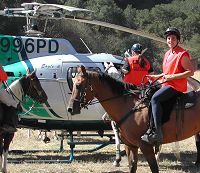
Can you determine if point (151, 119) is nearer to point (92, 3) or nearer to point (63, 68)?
point (63, 68)

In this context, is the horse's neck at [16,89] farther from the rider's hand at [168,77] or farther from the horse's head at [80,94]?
the rider's hand at [168,77]

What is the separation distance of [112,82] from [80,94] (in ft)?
1.94

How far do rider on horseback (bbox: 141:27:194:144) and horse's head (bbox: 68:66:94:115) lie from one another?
872 millimetres

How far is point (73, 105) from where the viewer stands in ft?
19.3

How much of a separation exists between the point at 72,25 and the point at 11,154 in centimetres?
2155

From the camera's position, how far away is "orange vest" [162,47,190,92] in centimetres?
608

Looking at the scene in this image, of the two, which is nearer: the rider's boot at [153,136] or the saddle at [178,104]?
the rider's boot at [153,136]

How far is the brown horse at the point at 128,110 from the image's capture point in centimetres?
604

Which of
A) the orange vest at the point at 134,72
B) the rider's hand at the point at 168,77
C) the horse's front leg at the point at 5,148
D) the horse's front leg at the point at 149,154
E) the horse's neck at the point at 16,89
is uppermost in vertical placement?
the rider's hand at the point at 168,77

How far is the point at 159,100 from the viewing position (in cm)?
609

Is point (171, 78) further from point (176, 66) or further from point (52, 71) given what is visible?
point (52, 71)

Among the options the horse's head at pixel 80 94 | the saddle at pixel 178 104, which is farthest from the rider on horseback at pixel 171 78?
the horse's head at pixel 80 94

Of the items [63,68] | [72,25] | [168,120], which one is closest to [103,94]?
[168,120]

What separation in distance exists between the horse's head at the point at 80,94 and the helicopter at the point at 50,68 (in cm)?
289
